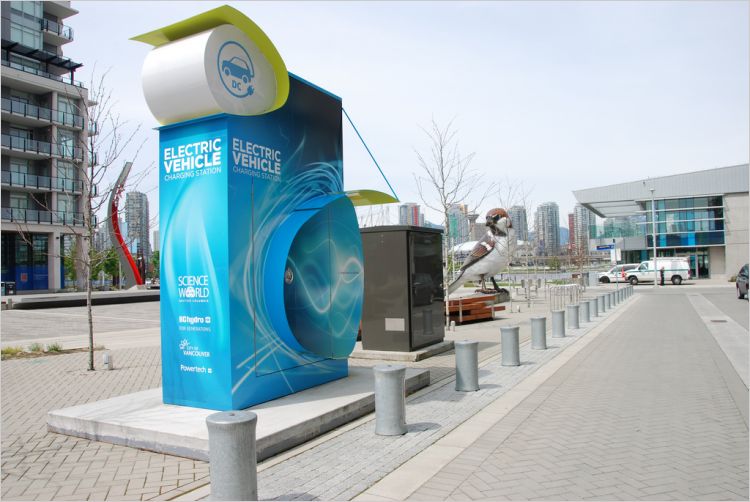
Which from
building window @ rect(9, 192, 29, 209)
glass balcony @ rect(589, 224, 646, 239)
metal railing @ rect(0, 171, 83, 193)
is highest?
metal railing @ rect(0, 171, 83, 193)

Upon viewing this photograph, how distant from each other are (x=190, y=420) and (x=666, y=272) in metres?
48.6

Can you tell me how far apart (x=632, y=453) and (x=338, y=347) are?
401 centimetres

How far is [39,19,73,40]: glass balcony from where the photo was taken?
46.8m

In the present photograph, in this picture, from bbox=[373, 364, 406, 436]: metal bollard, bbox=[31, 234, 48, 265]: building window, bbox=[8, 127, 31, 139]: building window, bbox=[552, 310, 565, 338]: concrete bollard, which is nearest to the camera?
bbox=[373, 364, 406, 436]: metal bollard

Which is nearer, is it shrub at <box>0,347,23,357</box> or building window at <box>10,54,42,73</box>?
shrub at <box>0,347,23,357</box>

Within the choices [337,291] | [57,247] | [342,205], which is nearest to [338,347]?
[337,291]

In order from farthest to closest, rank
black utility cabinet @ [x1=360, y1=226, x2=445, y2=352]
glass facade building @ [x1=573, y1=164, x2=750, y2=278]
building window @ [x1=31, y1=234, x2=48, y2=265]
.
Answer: glass facade building @ [x1=573, y1=164, x2=750, y2=278] → building window @ [x1=31, y1=234, x2=48, y2=265] → black utility cabinet @ [x1=360, y1=226, x2=445, y2=352]

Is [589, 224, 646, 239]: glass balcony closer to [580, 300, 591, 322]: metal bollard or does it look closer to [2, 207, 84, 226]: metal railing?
[580, 300, 591, 322]: metal bollard

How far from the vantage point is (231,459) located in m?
3.96

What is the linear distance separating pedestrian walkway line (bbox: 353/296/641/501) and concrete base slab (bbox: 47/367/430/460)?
1.23 metres

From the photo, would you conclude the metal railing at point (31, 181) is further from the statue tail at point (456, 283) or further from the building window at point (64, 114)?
the statue tail at point (456, 283)

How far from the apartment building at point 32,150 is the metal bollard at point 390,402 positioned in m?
42.1

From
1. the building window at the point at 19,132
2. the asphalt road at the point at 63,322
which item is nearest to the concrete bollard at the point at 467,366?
the asphalt road at the point at 63,322

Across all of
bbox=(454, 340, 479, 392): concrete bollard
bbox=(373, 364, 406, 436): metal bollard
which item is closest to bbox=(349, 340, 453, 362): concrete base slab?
bbox=(454, 340, 479, 392): concrete bollard
